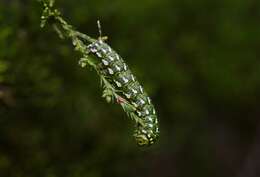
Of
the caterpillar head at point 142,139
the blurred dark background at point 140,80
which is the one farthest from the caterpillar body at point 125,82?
the blurred dark background at point 140,80

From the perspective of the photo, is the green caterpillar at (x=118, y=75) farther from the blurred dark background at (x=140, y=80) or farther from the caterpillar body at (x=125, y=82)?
the blurred dark background at (x=140, y=80)

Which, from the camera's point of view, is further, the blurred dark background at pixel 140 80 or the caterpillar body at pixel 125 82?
the blurred dark background at pixel 140 80

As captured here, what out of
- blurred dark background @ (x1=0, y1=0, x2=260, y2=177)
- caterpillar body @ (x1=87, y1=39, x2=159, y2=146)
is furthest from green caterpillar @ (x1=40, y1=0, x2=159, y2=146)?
blurred dark background @ (x1=0, y1=0, x2=260, y2=177)

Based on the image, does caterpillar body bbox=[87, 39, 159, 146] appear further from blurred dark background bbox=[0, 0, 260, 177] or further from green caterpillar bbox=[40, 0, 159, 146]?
blurred dark background bbox=[0, 0, 260, 177]

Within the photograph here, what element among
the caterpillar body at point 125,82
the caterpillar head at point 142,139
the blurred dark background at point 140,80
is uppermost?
the blurred dark background at point 140,80

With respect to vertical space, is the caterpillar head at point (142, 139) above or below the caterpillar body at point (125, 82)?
below

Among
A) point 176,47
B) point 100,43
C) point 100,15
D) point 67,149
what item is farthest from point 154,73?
point 100,43
